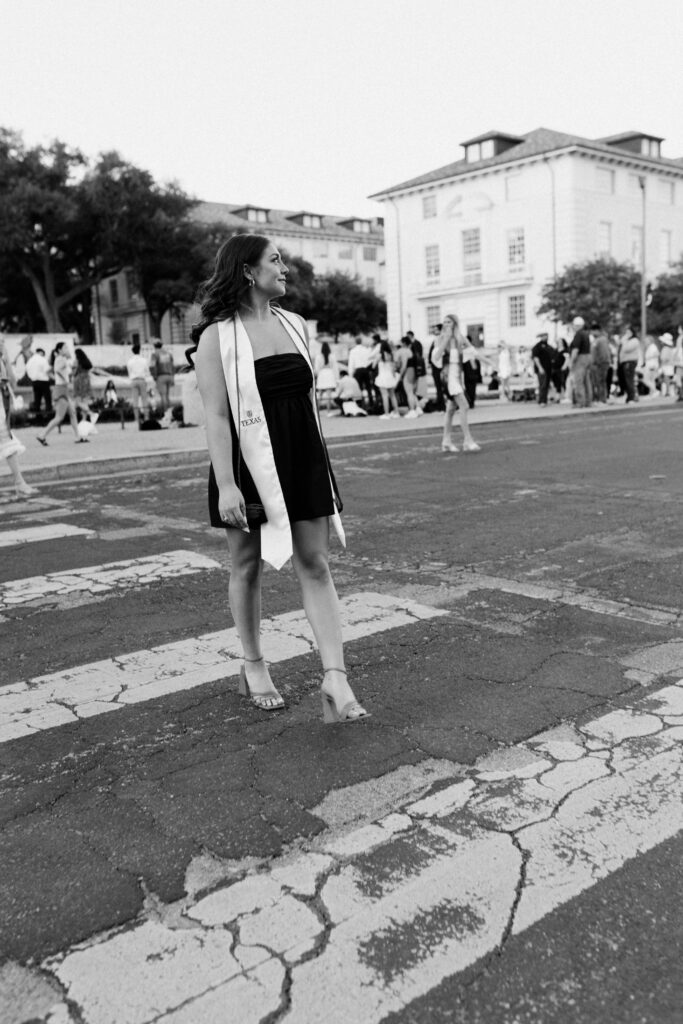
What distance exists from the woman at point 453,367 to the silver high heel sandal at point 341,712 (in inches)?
333

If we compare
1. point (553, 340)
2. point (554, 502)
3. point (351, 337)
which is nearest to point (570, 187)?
point (553, 340)

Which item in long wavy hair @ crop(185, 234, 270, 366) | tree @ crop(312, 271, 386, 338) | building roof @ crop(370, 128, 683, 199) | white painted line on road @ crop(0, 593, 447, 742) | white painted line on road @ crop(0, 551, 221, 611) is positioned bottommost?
white painted line on road @ crop(0, 593, 447, 742)

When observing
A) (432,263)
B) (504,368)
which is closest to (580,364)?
(504,368)

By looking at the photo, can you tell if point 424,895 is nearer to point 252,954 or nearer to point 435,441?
point 252,954

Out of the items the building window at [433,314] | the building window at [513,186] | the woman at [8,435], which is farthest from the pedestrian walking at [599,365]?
the building window at [433,314]

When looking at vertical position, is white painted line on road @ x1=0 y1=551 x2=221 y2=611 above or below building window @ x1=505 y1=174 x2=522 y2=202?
below

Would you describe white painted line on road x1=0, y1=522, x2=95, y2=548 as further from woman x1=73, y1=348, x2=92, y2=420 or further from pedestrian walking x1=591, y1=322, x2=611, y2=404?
pedestrian walking x1=591, y1=322, x2=611, y2=404

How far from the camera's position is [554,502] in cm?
836

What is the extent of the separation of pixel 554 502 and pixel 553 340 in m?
50.9

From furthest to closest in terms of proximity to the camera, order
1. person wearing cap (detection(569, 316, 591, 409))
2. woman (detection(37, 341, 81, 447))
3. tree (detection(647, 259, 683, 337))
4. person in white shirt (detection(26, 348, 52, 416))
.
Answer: tree (detection(647, 259, 683, 337))
person in white shirt (detection(26, 348, 52, 416))
person wearing cap (detection(569, 316, 591, 409))
woman (detection(37, 341, 81, 447))

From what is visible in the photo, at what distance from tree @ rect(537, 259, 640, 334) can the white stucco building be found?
629 cm

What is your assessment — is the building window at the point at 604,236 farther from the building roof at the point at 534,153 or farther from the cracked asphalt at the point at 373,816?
the cracked asphalt at the point at 373,816

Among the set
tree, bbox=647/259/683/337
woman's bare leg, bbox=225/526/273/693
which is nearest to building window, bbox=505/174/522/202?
tree, bbox=647/259/683/337

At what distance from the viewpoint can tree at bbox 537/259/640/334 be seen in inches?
1891
